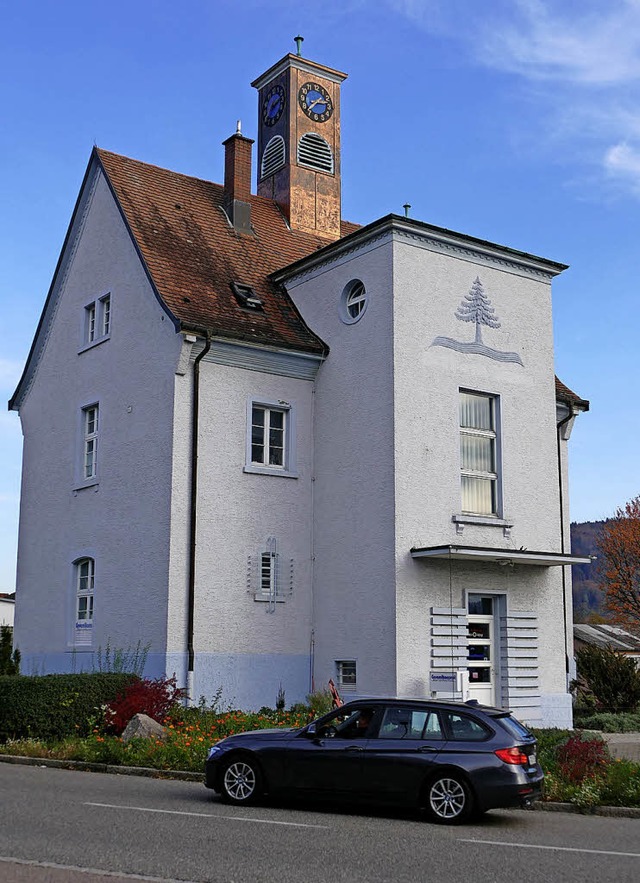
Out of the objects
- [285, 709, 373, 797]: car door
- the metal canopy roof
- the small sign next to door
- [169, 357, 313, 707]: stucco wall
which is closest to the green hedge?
[169, 357, 313, 707]: stucco wall

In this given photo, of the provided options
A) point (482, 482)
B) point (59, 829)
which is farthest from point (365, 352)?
point (59, 829)

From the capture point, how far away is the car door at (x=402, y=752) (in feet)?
37.0

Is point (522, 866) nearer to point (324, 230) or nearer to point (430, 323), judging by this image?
point (430, 323)

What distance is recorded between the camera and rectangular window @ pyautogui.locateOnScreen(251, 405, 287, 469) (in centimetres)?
2223

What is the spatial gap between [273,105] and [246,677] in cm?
1765

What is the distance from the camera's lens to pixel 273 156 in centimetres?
3081

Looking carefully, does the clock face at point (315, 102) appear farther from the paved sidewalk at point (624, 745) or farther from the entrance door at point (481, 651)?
the paved sidewalk at point (624, 745)

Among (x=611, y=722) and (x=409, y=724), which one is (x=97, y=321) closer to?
(x=611, y=722)

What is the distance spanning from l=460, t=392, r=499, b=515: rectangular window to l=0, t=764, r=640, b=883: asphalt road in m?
9.90

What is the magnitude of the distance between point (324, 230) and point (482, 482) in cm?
1060

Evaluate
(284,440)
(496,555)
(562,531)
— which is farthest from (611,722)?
(284,440)

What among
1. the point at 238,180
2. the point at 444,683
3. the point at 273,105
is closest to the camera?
the point at 444,683

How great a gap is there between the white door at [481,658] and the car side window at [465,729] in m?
9.47

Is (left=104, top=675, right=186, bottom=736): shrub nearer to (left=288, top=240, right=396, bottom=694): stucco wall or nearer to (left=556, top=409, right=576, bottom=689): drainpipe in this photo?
(left=288, top=240, right=396, bottom=694): stucco wall
